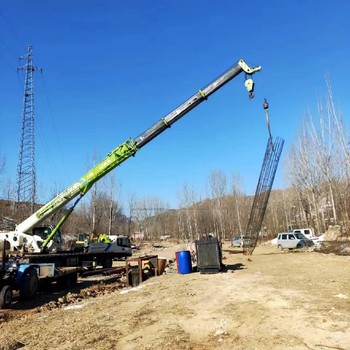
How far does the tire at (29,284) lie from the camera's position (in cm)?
1304

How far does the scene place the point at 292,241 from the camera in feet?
108

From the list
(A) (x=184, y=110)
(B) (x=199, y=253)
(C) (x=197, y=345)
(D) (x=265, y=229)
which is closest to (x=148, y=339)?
(C) (x=197, y=345)

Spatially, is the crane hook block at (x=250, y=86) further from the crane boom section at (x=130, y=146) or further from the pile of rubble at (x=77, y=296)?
the pile of rubble at (x=77, y=296)

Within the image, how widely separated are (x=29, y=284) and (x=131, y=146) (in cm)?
743

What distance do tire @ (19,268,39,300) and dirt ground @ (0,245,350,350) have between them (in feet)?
1.62

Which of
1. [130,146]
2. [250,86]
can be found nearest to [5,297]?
[130,146]

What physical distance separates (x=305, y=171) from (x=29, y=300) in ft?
139

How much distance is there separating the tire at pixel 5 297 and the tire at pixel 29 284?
84cm

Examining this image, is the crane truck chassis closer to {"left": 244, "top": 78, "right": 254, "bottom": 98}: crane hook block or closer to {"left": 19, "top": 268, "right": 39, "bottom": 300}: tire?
{"left": 244, "top": 78, "right": 254, "bottom": 98}: crane hook block

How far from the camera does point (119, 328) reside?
26.6ft

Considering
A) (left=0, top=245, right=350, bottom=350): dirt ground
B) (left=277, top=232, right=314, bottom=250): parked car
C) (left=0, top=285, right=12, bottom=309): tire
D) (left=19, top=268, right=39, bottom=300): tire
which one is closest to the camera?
(left=0, top=245, right=350, bottom=350): dirt ground

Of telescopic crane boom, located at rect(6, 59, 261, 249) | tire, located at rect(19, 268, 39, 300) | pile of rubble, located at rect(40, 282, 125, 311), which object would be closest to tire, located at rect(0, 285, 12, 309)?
tire, located at rect(19, 268, 39, 300)

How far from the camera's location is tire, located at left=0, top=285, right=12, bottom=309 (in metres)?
11.8

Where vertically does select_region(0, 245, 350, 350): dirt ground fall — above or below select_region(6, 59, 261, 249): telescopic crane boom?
below
